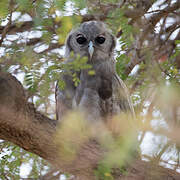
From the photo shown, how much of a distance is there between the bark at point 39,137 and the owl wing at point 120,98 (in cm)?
115

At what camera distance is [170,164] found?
89.3 inches

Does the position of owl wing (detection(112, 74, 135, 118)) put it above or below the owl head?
below

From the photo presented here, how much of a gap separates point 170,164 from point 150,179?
0.34 m

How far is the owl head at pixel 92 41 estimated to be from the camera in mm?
3799

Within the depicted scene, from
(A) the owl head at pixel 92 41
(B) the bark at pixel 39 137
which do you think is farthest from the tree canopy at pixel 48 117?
(A) the owl head at pixel 92 41

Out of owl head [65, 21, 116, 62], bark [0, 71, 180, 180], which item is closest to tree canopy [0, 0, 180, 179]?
bark [0, 71, 180, 180]

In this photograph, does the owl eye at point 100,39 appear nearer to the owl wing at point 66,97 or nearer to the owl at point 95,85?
the owl at point 95,85

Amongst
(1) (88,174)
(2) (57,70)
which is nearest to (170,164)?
(1) (88,174)

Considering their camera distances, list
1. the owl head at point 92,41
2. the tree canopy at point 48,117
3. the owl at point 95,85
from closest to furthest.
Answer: the tree canopy at point 48,117 → the owl at point 95,85 → the owl head at point 92,41

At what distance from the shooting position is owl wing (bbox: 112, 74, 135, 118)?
3.70 meters

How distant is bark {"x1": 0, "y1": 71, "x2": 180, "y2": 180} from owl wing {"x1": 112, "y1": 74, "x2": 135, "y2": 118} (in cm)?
115

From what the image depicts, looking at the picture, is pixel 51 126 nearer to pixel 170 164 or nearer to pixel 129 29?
pixel 170 164

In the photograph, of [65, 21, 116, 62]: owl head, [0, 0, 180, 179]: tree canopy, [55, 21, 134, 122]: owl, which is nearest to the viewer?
[0, 0, 180, 179]: tree canopy

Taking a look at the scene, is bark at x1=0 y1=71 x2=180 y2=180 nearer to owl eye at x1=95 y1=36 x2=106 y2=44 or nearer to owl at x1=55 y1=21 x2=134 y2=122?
owl at x1=55 y1=21 x2=134 y2=122
